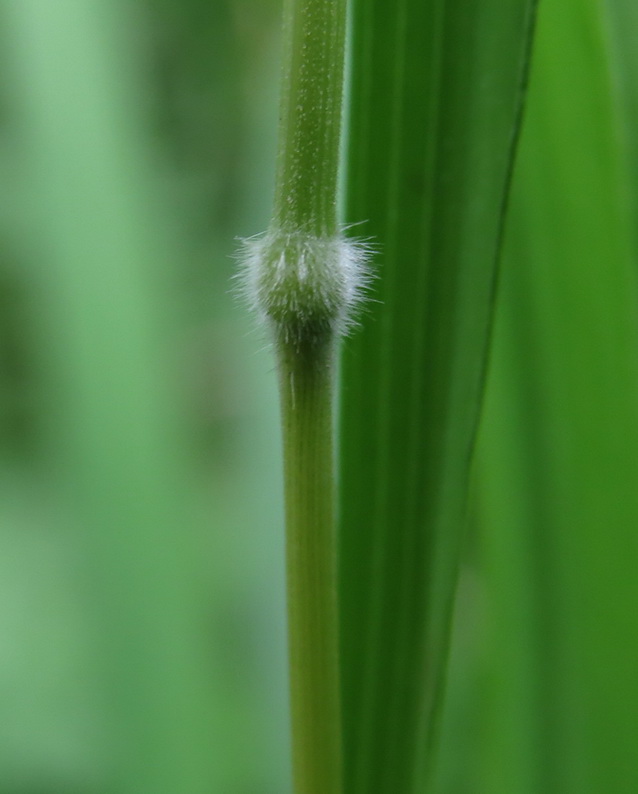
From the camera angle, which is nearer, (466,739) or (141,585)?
(141,585)

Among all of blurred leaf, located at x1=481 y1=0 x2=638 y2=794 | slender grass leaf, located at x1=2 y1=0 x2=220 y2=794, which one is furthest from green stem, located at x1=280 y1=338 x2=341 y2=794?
slender grass leaf, located at x1=2 y1=0 x2=220 y2=794

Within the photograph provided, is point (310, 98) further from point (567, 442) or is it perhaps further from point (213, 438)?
point (213, 438)

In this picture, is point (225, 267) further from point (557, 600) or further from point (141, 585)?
point (557, 600)

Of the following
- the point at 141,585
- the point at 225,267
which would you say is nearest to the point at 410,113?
the point at 141,585

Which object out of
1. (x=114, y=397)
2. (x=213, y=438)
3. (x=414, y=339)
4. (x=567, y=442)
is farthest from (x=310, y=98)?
(x=213, y=438)

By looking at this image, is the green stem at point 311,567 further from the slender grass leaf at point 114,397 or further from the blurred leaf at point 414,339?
the slender grass leaf at point 114,397

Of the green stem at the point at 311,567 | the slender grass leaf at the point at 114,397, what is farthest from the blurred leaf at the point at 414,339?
the slender grass leaf at the point at 114,397
